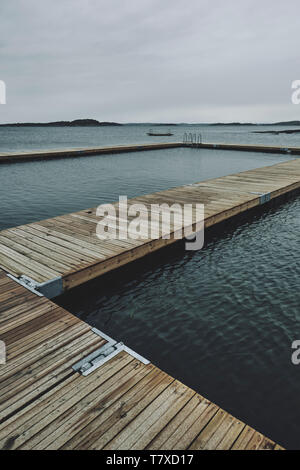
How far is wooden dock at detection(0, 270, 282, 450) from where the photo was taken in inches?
125

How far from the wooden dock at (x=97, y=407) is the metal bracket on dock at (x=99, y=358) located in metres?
0.07

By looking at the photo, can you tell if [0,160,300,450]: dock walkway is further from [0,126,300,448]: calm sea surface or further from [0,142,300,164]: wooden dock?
[0,142,300,164]: wooden dock

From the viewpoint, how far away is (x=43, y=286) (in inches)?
249

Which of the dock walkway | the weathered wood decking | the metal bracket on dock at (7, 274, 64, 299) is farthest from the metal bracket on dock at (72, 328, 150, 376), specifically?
the weathered wood decking

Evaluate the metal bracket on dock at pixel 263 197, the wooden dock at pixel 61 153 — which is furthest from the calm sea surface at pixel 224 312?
the wooden dock at pixel 61 153

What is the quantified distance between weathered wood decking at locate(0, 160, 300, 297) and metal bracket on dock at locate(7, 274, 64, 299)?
2 centimetres

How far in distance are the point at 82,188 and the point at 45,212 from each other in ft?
16.1

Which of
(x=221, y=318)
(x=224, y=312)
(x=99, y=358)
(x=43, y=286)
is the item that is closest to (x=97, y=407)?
(x=99, y=358)

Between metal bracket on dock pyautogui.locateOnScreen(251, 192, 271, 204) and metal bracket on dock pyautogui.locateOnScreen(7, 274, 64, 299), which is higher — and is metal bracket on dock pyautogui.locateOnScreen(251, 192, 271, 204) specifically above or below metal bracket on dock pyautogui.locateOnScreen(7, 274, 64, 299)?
above

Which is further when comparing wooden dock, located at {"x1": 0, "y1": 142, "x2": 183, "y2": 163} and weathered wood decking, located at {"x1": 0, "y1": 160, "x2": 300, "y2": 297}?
wooden dock, located at {"x1": 0, "y1": 142, "x2": 183, "y2": 163}

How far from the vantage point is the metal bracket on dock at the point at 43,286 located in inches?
247

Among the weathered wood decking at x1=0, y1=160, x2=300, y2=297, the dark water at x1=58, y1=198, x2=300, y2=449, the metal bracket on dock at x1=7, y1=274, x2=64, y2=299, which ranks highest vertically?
the weathered wood decking at x1=0, y1=160, x2=300, y2=297

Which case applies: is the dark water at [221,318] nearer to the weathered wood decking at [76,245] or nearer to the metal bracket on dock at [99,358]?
the weathered wood decking at [76,245]

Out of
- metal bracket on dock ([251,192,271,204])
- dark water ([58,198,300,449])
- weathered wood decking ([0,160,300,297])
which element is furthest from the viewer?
metal bracket on dock ([251,192,271,204])
